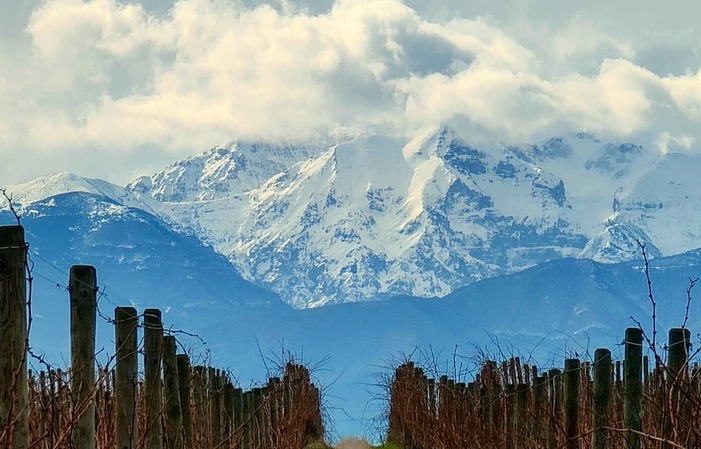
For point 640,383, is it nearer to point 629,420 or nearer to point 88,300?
point 629,420

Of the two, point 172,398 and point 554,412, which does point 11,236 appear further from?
point 554,412

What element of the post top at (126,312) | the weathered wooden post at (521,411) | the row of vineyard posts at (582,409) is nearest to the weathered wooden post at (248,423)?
the row of vineyard posts at (582,409)

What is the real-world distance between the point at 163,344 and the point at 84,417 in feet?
7.93

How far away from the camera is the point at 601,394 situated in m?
10.5

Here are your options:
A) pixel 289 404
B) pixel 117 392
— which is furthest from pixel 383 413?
→ pixel 117 392

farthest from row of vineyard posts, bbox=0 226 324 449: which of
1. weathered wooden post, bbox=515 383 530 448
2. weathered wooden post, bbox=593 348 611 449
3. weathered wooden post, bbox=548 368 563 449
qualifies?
weathered wooden post, bbox=515 383 530 448

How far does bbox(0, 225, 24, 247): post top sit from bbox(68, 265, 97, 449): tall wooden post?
1112 mm

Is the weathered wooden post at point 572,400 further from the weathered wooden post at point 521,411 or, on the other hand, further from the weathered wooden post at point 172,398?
the weathered wooden post at point 172,398

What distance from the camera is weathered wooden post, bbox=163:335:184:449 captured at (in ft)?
34.1

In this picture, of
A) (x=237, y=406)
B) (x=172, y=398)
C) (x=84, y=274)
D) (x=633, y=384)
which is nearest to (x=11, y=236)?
(x=84, y=274)

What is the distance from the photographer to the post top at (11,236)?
22.4 ft

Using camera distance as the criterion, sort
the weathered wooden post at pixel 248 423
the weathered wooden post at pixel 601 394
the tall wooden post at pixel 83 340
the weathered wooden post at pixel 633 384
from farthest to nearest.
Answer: the weathered wooden post at pixel 248 423, the weathered wooden post at pixel 601 394, the weathered wooden post at pixel 633 384, the tall wooden post at pixel 83 340

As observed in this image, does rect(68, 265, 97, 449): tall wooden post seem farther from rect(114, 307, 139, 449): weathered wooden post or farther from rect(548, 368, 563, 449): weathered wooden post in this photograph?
rect(548, 368, 563, 449): weathered wooden post

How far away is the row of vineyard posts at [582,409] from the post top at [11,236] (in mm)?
3370
